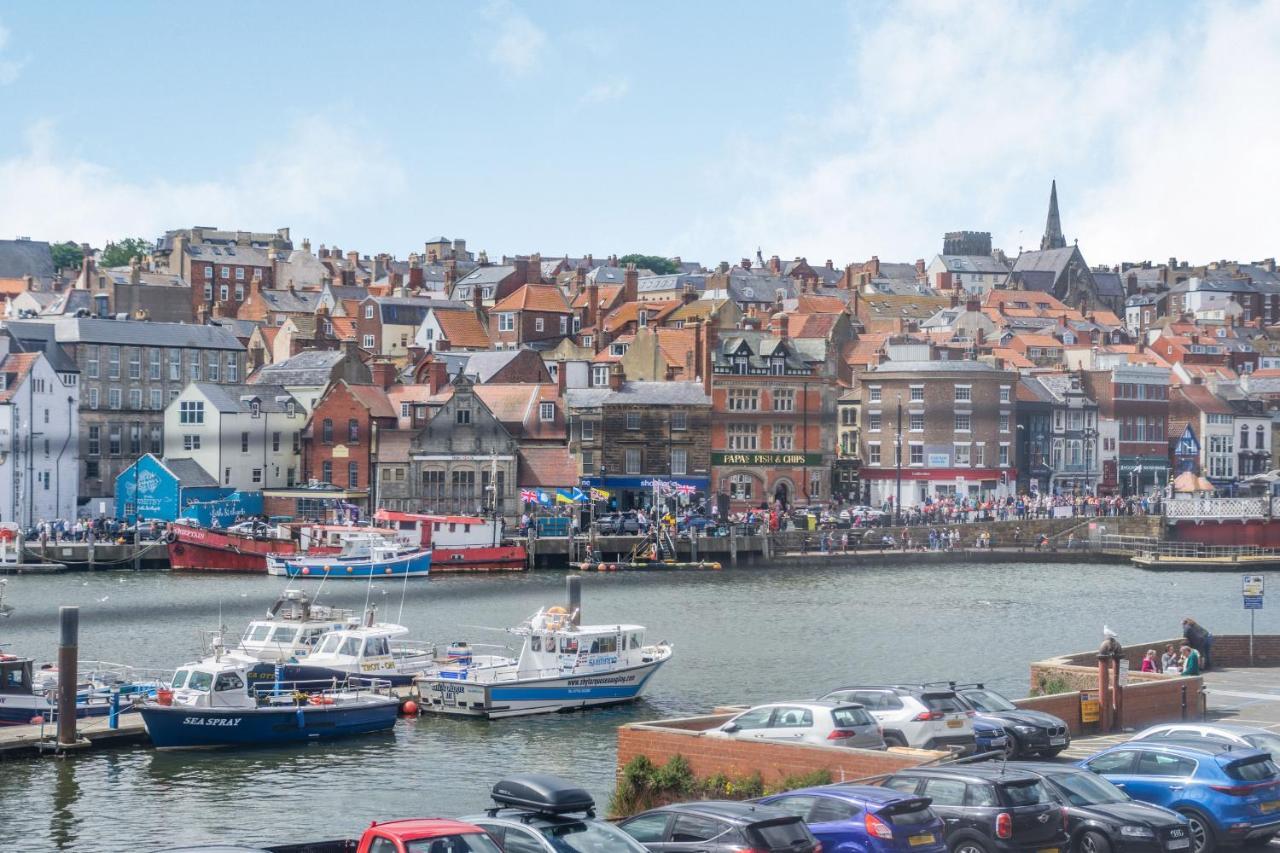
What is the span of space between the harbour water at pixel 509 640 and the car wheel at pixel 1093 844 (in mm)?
13910

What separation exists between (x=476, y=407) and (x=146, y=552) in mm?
19600

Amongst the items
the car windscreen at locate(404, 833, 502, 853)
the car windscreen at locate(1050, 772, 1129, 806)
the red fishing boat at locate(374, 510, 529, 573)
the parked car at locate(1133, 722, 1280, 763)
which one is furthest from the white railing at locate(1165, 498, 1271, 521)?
the car windscreen at locate(404, 833, 502, 853)

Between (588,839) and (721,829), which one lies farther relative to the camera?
(721,829)

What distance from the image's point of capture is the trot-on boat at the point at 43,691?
41312mm

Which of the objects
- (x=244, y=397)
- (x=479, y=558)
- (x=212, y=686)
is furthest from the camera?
(x=244, y=397)

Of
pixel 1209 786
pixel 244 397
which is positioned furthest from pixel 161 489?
pixel 1209 786

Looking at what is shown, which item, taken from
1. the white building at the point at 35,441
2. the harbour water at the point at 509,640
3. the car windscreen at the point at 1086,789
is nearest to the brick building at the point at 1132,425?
the harbour water at the point at 509,640

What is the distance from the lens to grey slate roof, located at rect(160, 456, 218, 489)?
95.2m

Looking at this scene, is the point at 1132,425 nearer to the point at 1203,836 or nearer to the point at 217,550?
the point at 217,550

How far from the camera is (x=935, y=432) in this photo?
111 meters

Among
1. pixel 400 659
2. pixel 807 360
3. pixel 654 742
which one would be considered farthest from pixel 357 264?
pixel 654 742

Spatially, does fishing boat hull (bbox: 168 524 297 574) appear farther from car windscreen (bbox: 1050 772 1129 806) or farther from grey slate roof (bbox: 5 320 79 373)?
car windscreen (bbox: 1050 772 1129 806)

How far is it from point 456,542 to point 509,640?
28521 millimetres

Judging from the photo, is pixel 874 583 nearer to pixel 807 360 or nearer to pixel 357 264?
pixel 807 360
